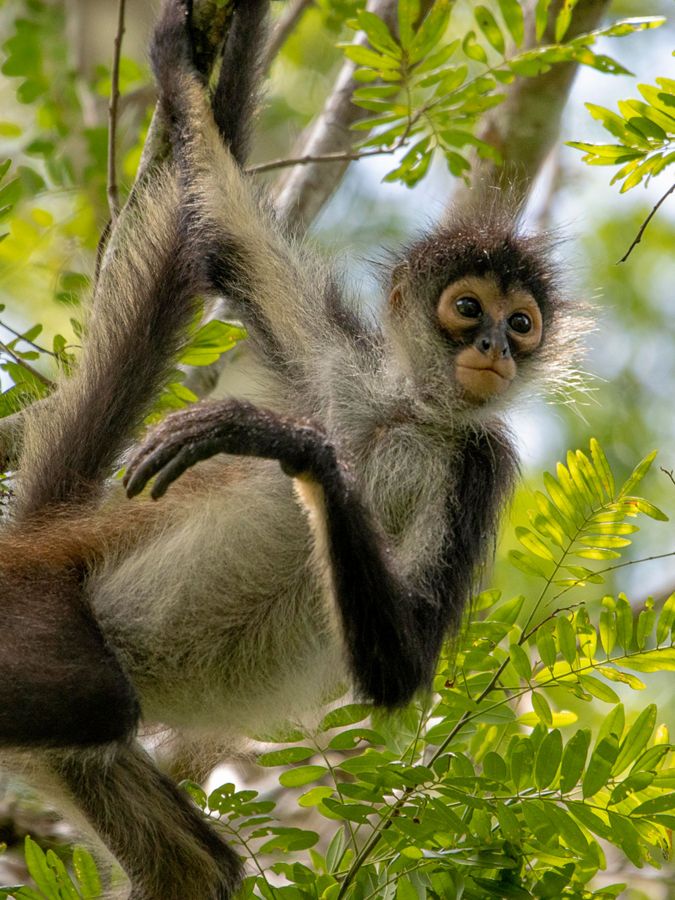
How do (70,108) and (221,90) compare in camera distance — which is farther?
(70,108)

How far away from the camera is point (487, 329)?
4.83m

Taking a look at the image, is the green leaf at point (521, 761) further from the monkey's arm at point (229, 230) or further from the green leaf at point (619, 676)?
the monkey's arm at point (229, 230)

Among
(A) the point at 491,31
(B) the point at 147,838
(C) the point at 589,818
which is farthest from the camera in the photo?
(A) the point at 491,31

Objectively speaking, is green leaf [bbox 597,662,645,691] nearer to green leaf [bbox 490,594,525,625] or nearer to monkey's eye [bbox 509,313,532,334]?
green leaf [bbox 490,594,525,625]

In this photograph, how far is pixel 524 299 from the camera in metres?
4.92

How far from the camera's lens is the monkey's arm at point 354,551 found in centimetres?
374

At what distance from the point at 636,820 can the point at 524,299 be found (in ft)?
7.57

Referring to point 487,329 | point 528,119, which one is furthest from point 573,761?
point 528,119

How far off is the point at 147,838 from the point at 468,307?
2.55 metres

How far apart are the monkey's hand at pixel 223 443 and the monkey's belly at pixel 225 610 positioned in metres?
0.67

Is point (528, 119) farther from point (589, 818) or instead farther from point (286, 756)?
point (589, 818)

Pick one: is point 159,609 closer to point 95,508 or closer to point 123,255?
point 95,508

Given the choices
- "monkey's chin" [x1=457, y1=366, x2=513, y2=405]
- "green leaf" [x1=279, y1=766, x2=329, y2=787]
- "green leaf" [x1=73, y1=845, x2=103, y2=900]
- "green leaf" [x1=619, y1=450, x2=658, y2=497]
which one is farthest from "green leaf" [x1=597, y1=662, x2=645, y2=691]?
"green leaf" [x1=73, y1=845, x2=103, y2=900]

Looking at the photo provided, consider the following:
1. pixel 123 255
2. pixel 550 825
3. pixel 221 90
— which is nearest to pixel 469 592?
pixel 550 825
